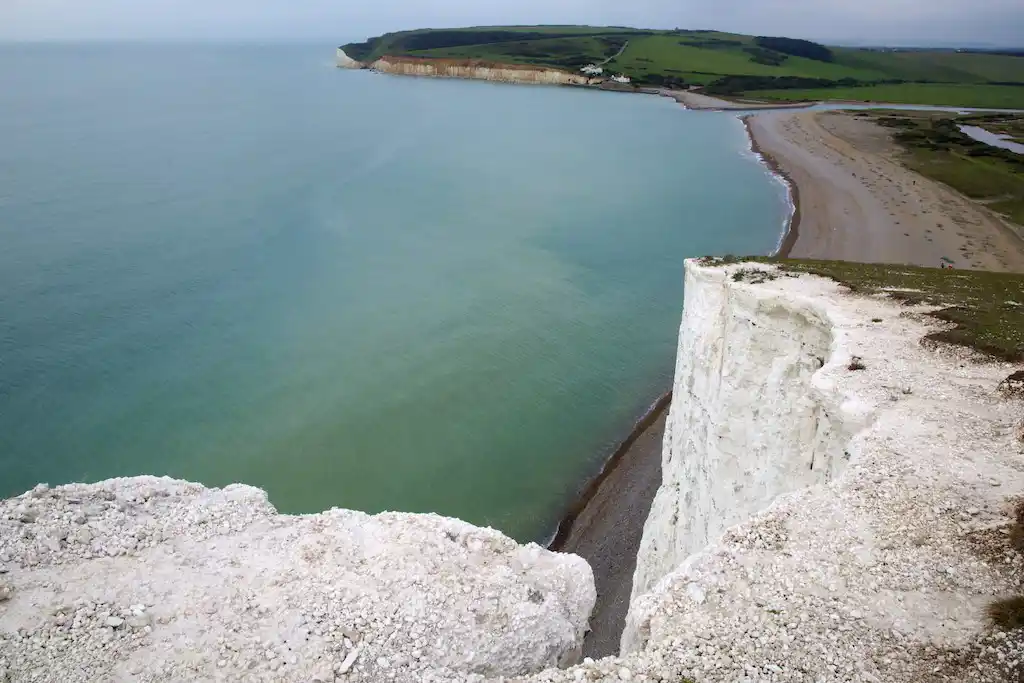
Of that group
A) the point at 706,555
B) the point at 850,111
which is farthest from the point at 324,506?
the point at 850,111

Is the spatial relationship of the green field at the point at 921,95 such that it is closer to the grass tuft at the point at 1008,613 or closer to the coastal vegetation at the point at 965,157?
the coastal vegetation at the point at 965,157

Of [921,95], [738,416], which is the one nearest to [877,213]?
[738,416]

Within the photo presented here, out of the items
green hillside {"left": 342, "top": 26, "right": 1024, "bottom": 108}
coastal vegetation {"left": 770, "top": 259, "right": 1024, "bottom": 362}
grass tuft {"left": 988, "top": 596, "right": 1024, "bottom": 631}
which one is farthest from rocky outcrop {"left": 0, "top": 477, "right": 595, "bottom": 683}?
green hillside {"left": 342, "top": 26, "right": 1024, "bottom": 108}

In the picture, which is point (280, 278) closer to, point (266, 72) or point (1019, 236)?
point (1019, 236)

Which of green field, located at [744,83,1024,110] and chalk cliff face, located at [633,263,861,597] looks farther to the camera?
green field, located at [744,83,1024,110]

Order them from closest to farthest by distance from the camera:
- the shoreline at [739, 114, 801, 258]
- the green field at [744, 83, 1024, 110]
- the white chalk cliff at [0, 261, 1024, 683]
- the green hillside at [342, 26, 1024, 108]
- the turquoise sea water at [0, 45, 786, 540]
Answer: the white chalk cliff at [0, 261, 1024, 683] < the turquoise sea water at [0, 45, 786, 540] < the shoreline at [739, 114, 801, 258] < the green field at [744, 83, 1024, 110] < the green hillside at [342, 26, 1024, 108]

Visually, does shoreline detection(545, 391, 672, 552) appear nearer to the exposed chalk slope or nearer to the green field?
the exposed chalk slope

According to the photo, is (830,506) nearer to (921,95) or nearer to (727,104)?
(727,104)
